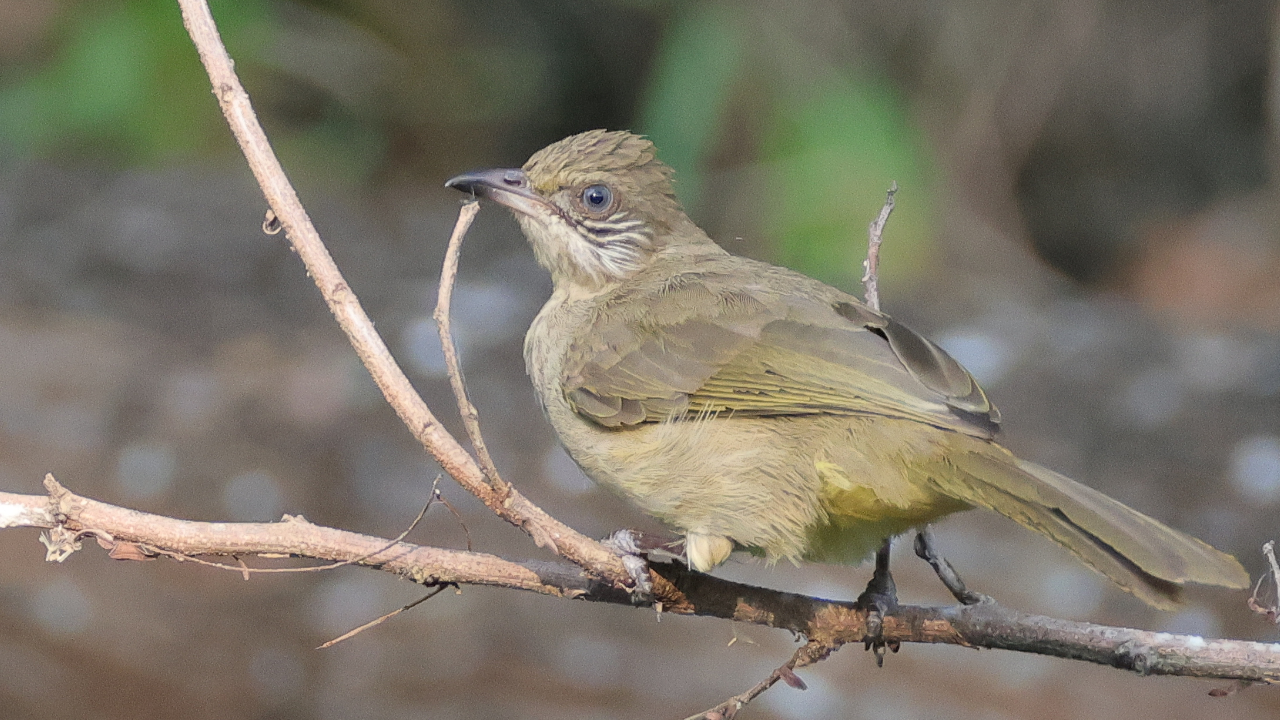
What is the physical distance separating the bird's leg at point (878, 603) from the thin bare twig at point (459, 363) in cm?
93

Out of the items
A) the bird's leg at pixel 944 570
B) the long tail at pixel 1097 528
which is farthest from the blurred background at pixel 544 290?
the long tail at pixel 1097 528

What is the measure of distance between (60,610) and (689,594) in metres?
3.41

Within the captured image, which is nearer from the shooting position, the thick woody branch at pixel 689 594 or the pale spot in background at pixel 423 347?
the thick woody branch at pixel 689 594

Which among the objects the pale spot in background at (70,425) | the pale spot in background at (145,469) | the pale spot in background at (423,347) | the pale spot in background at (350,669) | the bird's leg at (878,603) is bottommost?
the bird's leg at (878,603)

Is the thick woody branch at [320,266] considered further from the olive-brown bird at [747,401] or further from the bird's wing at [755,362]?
the bird's wing at [755,362]

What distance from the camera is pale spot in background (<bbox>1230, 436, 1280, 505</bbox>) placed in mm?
5875

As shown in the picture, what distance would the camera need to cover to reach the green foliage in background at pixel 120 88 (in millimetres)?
7586

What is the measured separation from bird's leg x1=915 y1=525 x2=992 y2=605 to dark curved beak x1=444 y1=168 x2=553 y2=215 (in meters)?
1.43

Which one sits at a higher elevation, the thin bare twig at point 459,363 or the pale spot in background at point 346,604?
the pale spot in background at point 346,604

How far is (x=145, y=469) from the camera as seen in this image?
18.8 feet

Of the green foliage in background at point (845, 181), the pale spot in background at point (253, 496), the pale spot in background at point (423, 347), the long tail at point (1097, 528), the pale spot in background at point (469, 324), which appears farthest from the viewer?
the green foliage in background at point (845, 181)

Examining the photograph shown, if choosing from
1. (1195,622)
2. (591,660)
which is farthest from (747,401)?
(1195,622)

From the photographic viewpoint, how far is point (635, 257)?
12.6 feet

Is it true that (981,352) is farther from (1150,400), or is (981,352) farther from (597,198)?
(597,198)
